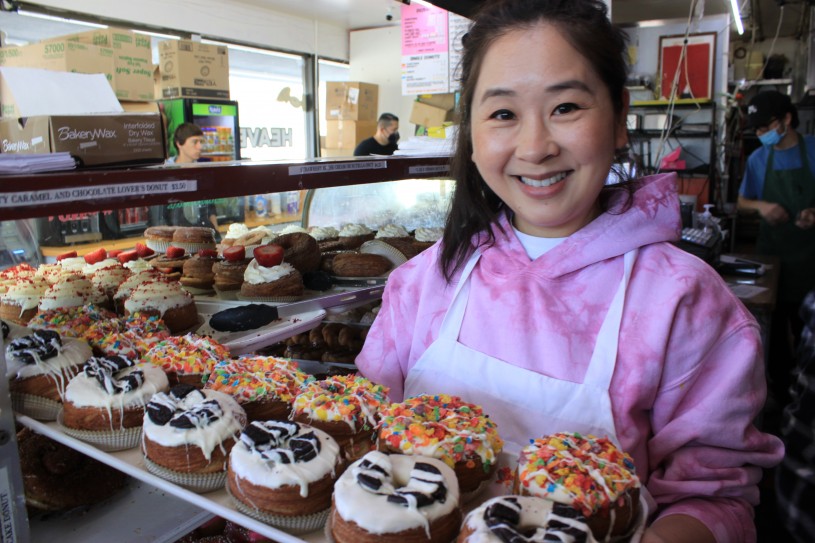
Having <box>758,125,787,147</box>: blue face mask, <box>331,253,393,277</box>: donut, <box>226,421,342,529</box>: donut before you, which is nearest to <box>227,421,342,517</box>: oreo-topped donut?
<box>226,421,342,529</box>: donut

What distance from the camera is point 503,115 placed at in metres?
1.43

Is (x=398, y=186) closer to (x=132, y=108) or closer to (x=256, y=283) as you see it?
(x=256, y=283)

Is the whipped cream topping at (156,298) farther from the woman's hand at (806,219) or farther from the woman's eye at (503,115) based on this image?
the woman's hand at (806,219)

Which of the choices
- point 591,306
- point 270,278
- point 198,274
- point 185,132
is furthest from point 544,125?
point 185,132

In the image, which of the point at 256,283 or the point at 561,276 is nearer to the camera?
the point at 561,276

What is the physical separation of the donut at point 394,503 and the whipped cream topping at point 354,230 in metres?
2.49

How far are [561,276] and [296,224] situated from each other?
2.66 m

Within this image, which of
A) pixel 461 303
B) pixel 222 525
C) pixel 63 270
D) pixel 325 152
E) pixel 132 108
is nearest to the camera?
pixel 461 303

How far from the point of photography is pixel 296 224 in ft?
12.9

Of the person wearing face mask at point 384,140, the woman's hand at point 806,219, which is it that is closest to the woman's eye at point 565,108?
the woman's hand at point 806,219

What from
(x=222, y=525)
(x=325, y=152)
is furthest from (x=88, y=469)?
(x=325, y=152)

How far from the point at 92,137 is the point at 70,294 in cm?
86

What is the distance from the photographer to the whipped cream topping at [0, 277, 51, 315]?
2.37 meters

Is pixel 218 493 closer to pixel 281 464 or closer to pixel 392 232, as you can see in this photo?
pixel 281 464
